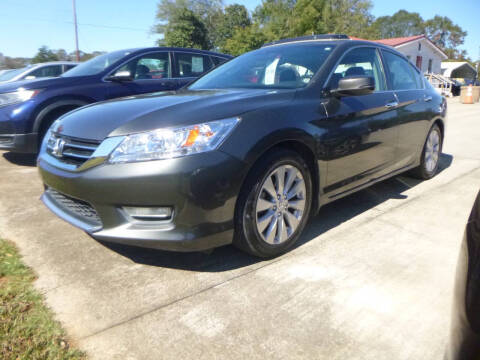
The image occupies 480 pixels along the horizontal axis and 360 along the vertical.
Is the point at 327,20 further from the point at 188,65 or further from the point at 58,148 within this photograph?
the point at 58,148

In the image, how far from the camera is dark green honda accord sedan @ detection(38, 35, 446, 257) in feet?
7.02

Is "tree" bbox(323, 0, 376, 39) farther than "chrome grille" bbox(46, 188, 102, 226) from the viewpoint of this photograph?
Yes

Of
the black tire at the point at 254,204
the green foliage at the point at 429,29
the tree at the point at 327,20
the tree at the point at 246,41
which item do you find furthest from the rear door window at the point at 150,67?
the green foliage at the point at 429,29

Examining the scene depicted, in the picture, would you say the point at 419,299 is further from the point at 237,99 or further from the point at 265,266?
the point at 237,99

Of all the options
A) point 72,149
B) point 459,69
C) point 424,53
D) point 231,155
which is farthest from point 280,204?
point 459,69

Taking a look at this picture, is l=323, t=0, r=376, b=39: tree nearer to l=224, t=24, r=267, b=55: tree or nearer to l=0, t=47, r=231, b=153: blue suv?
l=224, t=24, r=267, b=55: tree

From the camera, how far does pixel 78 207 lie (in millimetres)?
2471

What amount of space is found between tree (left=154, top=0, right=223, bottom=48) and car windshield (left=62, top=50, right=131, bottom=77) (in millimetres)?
55967

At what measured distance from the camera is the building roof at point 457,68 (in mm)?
49656

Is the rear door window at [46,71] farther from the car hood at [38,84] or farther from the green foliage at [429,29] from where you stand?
the green foliage at [429,29]

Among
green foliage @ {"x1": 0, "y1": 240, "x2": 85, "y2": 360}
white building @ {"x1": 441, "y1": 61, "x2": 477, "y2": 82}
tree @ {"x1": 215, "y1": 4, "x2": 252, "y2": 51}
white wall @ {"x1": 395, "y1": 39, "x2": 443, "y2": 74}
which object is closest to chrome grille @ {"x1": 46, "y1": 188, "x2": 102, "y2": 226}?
green foliage @ {"x1": 0, "y1": 240, "x2": 85, "y2": 360}

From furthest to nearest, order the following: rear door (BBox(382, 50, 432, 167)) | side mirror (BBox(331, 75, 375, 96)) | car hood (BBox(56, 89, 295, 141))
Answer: rear door (BBox(382, 50, 432, 167)), side mirror (BBox(331, 75, 375, 96)), car hood (BBox(56, 89, 295, 141))

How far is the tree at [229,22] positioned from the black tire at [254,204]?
6253 cm

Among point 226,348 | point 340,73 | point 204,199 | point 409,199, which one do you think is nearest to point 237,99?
point 204,199
